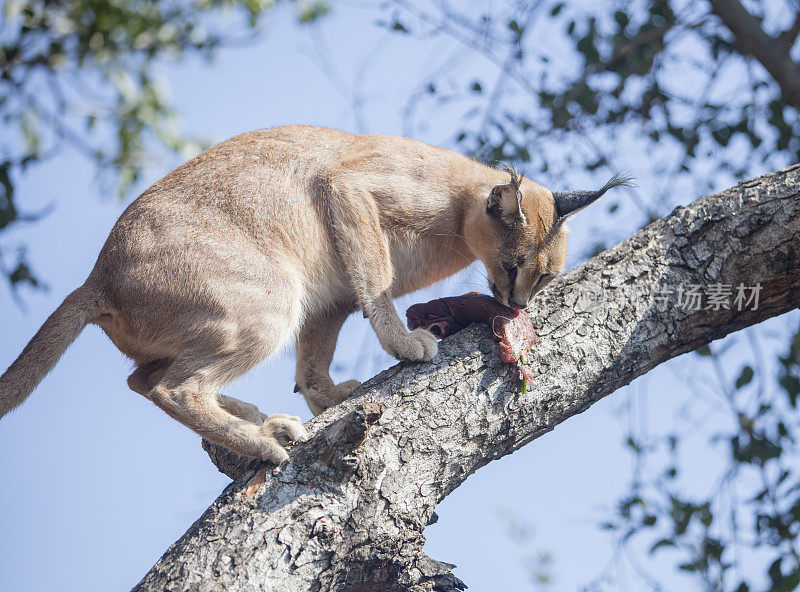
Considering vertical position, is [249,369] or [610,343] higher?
[249,369]

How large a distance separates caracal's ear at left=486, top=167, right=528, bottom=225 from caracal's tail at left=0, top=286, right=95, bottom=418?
6.68ft

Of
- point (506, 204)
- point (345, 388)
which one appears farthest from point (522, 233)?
point (345, 388)

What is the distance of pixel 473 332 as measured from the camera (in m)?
3.32

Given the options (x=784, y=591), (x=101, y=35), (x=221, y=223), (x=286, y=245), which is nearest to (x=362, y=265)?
(x=286, y=245)

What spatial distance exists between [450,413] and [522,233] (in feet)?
4.64

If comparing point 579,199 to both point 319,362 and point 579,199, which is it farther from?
point 319,362

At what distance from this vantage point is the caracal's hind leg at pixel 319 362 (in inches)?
153

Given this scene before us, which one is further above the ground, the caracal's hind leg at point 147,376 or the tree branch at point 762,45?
the caracal's hind leg at point 147,376

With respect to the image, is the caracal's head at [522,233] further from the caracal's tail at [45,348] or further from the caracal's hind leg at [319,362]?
the caracal's tail at [45,348]

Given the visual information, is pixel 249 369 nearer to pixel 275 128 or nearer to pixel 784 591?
pixel 275 128

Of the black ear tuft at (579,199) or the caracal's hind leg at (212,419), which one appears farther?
the black ear tuft at (579,199)

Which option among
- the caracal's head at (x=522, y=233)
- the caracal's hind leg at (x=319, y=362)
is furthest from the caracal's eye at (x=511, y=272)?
the caracal's hind leg at (x=319, y=362)

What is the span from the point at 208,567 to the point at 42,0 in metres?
4.15

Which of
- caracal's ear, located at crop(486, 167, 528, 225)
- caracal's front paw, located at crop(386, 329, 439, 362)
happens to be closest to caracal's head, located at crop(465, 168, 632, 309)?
caracal's ear, located at crop(486, 167, 528, 225)
